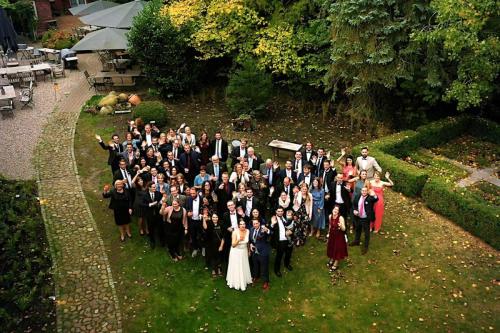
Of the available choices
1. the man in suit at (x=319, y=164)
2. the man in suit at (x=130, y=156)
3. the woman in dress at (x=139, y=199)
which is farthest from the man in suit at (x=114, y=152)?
the man in suit at (x=319, y=164)

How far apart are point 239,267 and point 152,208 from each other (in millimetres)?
2613

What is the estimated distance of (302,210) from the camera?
37.1 ft

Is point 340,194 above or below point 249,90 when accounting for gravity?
below

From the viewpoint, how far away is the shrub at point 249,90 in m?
18.7

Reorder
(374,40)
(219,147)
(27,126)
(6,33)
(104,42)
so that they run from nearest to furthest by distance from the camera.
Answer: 1. (219,147)
2. (374,40)
3. (27,126)
4. (6,33)
5. (104,42)

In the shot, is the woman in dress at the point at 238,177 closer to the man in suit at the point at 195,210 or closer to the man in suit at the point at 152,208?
the man in suit at the point at 195,210

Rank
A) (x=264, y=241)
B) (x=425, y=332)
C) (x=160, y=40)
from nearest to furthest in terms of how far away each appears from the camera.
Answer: (x=425, y=332), (x=264, y=241), (x=160, y=40)

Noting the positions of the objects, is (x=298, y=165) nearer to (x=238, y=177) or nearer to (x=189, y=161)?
(x=238, y=177)

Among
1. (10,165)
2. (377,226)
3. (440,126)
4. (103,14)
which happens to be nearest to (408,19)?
(440,126)

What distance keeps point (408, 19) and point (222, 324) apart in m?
11.4

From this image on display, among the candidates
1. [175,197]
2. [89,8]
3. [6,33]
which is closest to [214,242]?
[175,197]

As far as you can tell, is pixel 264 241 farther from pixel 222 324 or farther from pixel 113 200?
pixel 113 200

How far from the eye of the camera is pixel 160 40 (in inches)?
790

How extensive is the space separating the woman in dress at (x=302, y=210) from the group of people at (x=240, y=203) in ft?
0.08
